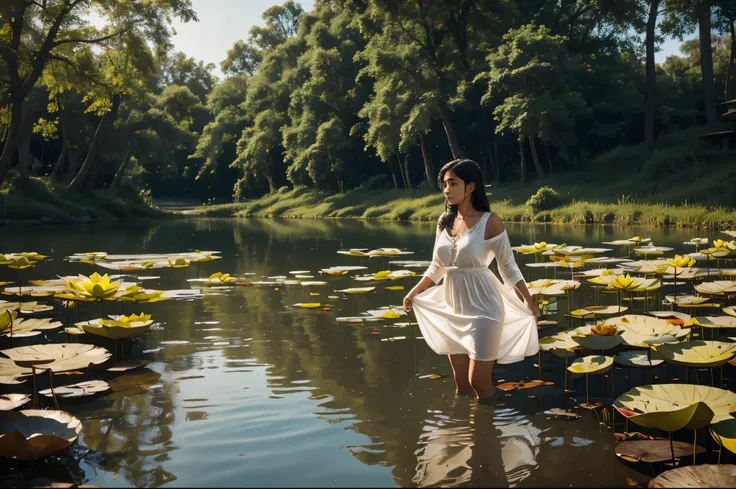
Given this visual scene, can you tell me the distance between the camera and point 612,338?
5.23 m

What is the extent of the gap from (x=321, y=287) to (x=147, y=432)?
731 centimetres

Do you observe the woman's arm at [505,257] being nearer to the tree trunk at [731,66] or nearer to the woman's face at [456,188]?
the woman's face at [456,188]

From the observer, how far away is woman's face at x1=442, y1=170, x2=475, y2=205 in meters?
5.42

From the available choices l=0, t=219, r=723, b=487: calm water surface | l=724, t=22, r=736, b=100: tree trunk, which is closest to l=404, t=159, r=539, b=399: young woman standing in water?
l=0, t=219, r=723, b=487: calm water surface

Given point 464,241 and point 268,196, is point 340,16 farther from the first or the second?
point 464,241

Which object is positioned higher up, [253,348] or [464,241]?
[464,241]

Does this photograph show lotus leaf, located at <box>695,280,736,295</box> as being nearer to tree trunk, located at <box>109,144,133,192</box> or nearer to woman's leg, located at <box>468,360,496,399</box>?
woman's leg, located at <box>468,360,496,399</box>

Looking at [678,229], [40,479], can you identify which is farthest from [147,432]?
[678,229]

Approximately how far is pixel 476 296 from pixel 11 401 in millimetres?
3219

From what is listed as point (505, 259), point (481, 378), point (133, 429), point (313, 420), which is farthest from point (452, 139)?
point (133, 429)

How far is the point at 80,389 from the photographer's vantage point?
5508 mm

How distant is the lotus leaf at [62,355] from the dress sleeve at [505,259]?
2882 millimetres

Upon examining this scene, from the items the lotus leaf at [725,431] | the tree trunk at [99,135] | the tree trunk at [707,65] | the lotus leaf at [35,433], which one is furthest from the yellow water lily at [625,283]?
the tree trunk at [99,135]

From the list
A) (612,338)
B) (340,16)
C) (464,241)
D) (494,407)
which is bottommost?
(494,407)
